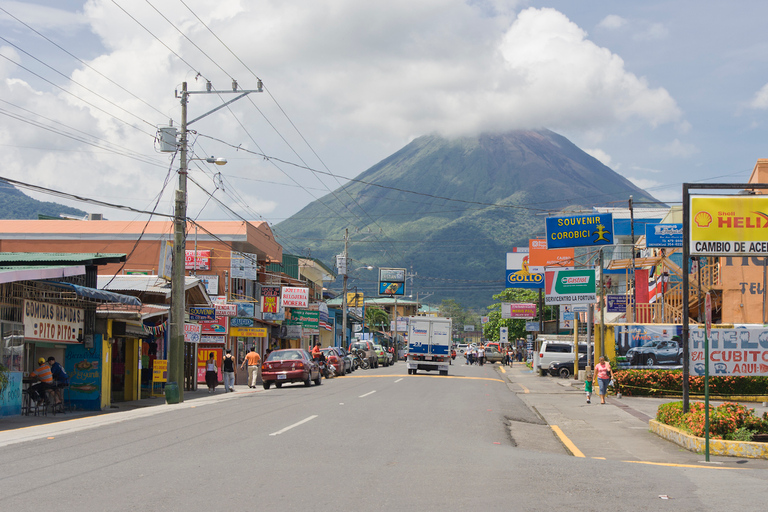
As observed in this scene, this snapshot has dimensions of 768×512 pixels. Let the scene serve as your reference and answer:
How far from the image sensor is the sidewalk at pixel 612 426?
39.9 ft

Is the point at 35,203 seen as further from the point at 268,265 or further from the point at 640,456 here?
the point at 640,456

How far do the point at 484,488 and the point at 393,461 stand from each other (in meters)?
2.06

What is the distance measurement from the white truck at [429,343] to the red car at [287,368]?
11372 millimetres

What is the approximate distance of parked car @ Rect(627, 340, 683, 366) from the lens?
27141mm

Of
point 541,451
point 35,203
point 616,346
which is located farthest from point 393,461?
point 35,203

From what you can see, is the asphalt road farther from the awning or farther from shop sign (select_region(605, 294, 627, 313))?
shop sign (select_region(605, 294, 627, 313))

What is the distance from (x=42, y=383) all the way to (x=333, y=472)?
1241cm

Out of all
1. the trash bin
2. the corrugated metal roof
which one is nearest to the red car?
the trash bin

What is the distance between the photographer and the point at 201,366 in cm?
3562

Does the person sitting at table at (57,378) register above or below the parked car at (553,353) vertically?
above

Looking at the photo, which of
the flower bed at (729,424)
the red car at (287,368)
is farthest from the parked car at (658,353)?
the flower bed at (729,424)

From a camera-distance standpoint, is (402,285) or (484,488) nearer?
(484,488)

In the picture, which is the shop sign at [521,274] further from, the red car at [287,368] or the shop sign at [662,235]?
the red car at [287,368]

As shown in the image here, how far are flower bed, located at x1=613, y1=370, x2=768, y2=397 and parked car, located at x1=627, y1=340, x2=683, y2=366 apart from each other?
91 centimetres
